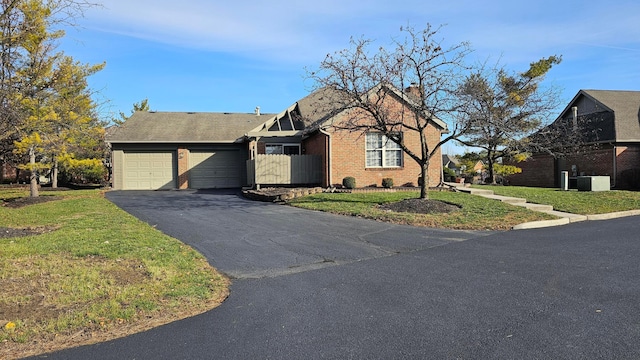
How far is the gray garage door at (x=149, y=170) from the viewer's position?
85.5 feet

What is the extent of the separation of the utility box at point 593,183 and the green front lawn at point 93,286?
59.7 ft

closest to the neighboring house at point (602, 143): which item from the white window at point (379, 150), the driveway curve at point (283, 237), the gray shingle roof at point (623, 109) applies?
the gray shingle roof at point (623, 109)

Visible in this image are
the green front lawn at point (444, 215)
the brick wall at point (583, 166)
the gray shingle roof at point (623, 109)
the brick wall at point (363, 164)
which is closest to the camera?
the green front lawn at point (444, 215)

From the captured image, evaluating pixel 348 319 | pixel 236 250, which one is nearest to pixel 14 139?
pixel 236 250

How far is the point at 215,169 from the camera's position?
26953mm

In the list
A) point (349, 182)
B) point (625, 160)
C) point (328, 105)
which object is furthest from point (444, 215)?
point (625, 160)

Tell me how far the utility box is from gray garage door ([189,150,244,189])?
60.8 ft

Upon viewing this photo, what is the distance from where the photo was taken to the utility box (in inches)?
755

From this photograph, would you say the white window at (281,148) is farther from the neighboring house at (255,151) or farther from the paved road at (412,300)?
the paved road at (412,300)

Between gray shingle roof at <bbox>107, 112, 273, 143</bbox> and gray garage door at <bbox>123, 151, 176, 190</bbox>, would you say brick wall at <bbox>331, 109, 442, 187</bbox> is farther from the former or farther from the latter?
gray garage door at <bbox>123, 151, 176, 190</bbox>

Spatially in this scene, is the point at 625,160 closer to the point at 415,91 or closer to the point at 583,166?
the point at 583,166

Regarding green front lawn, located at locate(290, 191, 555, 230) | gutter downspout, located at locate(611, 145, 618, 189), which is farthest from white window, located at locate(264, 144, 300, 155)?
gutter downspout, located at locate(611, 145, 618, 189)

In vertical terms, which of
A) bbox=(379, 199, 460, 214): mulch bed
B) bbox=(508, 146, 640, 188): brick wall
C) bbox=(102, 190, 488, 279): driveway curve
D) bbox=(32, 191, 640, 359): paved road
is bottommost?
bbox=(32, 191, 640, 359): paved road

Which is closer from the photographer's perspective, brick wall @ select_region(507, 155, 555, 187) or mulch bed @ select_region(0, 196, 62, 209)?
mulch bed @ select_region(0, 196, 62, 209)
